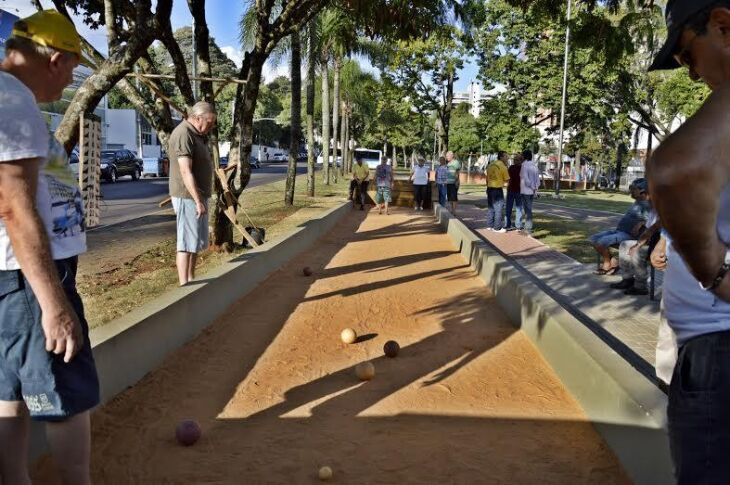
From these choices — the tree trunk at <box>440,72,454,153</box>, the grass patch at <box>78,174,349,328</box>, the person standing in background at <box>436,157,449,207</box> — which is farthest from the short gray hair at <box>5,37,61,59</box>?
the tree trunk at <box>440,72,454,153</box>

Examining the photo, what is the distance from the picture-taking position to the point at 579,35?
8109 millimetres

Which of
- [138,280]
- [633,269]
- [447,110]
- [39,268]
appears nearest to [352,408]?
[39,268]

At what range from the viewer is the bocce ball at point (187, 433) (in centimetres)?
360

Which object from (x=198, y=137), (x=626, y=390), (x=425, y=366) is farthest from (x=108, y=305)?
(x=626, y=390)

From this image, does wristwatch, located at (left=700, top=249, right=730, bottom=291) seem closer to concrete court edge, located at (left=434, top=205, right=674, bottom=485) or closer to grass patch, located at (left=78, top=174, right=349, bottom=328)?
concrete court edge, located at (left=434, top=205, right=674, bottom=485)

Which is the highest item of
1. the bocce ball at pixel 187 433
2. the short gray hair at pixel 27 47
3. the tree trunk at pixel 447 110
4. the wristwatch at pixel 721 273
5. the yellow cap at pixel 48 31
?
the tree trunk at pixel 447 110

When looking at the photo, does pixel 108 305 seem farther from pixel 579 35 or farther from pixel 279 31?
pixel 579 35

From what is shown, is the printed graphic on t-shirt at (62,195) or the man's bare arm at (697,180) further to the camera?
the printed graphic on t-shirt at (62,195)

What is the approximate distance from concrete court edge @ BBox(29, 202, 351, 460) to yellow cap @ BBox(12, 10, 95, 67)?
204cm

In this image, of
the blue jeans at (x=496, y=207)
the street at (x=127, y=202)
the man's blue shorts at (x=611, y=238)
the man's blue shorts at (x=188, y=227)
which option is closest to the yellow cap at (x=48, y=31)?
the man's blue shorts at (x=188, y=227)

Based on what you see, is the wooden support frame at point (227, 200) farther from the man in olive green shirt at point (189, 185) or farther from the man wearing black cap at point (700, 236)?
the man wearing black cap at point (700, 236)

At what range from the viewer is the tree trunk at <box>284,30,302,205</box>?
17.6 meters

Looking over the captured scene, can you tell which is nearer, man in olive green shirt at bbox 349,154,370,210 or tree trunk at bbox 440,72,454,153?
man in olive green shirt at bbox 349,154,370,210

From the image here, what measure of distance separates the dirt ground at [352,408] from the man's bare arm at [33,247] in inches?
55.9
